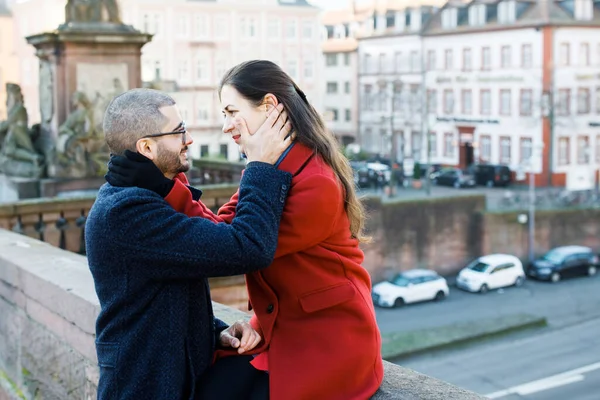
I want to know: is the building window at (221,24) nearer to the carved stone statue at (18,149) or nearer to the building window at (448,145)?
the building window at (448,145)

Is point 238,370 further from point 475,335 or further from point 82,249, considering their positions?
point 475,335

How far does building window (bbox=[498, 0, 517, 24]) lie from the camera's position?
5081 centimetres

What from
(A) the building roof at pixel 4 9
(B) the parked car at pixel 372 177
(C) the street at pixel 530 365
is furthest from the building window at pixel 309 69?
(C) the street at pixel 530 365

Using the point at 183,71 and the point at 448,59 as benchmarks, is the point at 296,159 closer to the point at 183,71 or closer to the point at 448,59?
the point at 183,71

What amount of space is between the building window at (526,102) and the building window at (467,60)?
457 centimetres

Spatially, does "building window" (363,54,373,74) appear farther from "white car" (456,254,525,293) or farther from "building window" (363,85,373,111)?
"white car" (456,254,525,293)

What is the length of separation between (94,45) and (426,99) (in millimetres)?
45636

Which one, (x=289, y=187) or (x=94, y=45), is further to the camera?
(x=94, y=45)

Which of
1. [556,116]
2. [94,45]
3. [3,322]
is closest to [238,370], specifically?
[3,322]

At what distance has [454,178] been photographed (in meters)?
48.8

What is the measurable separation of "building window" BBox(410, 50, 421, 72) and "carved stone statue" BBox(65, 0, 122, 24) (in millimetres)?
46099

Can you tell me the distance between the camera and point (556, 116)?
48.8 m

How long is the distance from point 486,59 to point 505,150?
17.4 feet

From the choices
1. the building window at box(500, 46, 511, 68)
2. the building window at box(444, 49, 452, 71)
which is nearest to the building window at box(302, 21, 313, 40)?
the building window at box(444, 49, 452, 71)
